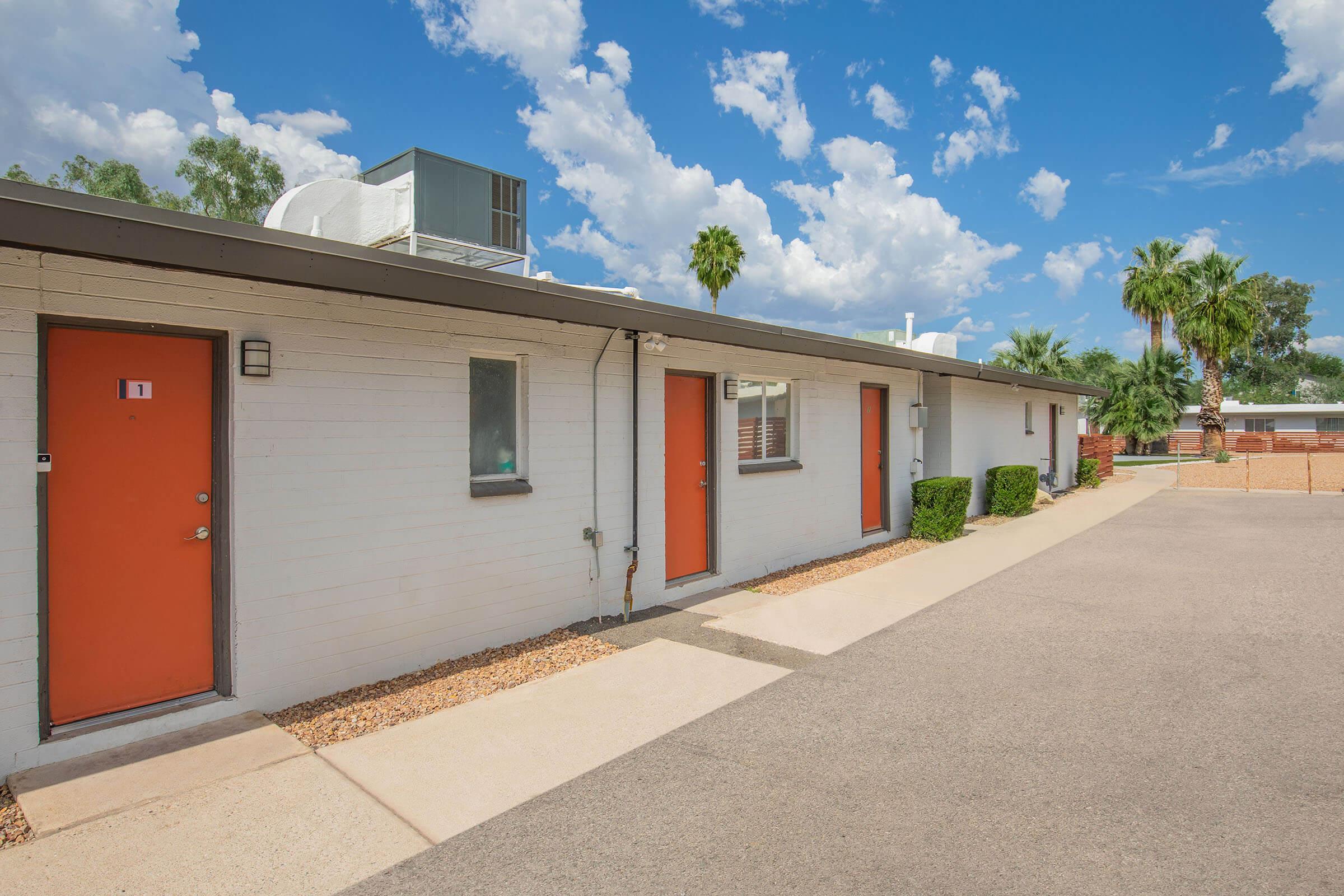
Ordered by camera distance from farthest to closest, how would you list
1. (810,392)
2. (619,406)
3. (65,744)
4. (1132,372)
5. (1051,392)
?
1. (1132,372)
2. (1051,392)
3. (810,392)
4. (619,406)
5. (65,744)

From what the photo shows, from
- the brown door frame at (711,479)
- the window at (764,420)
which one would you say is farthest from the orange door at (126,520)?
the window at (764,420)

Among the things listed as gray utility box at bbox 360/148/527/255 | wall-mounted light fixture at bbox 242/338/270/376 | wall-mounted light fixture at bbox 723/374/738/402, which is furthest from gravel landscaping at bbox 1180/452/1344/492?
wall-mounted light fixture at bbox 242/338/270/376

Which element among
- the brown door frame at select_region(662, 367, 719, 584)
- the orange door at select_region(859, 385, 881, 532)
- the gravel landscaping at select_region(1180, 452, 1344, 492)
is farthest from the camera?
the gravel landscaping at select_region(1180, 452, 1344, 492)

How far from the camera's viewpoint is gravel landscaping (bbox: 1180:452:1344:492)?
18480 mm

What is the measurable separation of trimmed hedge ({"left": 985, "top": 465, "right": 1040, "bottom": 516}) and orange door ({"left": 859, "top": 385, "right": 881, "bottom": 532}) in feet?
12.7

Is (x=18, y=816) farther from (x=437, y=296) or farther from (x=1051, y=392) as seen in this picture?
(x=1051, y=392)

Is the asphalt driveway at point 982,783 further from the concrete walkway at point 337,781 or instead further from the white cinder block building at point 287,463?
the white cinder block building at point 287,463

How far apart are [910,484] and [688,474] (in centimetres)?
530

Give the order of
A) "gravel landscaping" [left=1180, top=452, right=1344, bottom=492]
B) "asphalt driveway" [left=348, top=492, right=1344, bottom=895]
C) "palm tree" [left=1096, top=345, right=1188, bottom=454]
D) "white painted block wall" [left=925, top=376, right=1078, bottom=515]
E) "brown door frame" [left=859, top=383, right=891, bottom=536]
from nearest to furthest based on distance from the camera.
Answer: "asphalt driveway" [left=348, top=492, right=1344, bottom=895] → "brown door frame" [left=859, top=383, right=891, bottom=536] → "white painted block wall" [left=925, top=376, right=1078, bottom=515] → "gravel landscaping" [left=1180, top=452, right=1344, bottom=492] → "palm tree" [left=1096, top=345, right=1188, bottom=454]

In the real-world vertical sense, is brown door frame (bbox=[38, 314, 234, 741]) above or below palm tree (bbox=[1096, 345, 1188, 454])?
below

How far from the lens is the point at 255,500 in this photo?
4.26 m

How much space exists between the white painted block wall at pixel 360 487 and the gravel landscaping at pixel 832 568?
4.38 feet

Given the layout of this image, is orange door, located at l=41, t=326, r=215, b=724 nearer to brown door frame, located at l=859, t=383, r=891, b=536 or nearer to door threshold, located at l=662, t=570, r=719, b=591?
door threshold, located at l=662, t=570, r=719, b=591

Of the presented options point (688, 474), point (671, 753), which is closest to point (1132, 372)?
point (688, 474)
